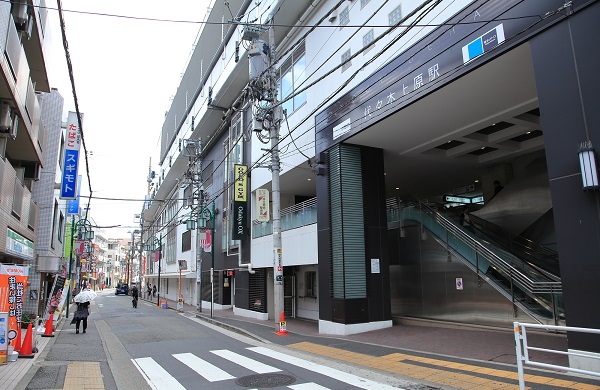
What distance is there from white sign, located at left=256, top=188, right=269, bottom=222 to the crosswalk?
899 centimetres

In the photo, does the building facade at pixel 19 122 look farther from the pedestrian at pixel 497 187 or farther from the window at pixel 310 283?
the pedestrian at pixel 497 187

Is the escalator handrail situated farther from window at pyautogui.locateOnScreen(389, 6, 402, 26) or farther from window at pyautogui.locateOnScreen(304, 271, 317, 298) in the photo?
window at pyautogui.locateOnScreen(304, 271, 317, 298)

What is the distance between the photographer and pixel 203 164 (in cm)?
3691

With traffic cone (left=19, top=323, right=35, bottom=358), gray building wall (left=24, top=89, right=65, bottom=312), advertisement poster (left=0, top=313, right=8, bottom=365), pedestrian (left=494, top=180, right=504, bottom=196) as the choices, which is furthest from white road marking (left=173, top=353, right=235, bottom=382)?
pedestrian (left=494, top=180, right=504, bottom=196)

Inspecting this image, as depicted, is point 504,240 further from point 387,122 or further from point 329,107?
point 329,107

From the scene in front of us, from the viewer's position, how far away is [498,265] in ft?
41.4

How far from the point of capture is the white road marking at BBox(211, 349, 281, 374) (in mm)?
9094

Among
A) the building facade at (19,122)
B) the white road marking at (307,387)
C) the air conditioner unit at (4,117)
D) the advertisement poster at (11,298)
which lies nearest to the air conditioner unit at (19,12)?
the building facade at (19,122)

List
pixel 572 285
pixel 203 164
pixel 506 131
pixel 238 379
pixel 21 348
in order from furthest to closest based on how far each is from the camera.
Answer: pixel 203 164 → pixel 506 131 → pixel 21 348 → pixel 238 379 → pixel 572 285

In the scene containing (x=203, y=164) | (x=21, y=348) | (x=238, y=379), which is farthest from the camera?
(x=203, y=164)

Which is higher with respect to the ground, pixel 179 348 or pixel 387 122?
pixel 387 122

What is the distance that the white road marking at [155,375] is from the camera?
25.7 feet

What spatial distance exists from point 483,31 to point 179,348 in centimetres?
1184

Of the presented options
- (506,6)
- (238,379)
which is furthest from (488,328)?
(506,6)
